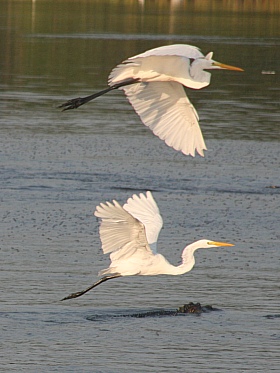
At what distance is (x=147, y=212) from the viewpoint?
12297 mm

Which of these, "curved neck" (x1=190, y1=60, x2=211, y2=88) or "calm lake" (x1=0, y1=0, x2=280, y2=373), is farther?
"calm lake" (x1=0, y1=0, x2=280, y2=373)

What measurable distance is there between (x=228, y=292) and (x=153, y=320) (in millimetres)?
1542

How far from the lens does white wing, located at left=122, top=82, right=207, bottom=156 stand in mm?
12375

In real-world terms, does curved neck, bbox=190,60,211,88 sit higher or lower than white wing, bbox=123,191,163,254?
higher

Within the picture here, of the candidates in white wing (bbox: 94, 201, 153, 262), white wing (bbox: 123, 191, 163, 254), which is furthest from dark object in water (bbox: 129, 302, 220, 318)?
white wing (bbox: 94, 201, 153, 262)

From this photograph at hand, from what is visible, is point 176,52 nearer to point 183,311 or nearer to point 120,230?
point 120,230

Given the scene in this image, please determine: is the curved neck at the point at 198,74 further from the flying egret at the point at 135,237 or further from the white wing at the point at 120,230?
the white wing at the point at 120,230

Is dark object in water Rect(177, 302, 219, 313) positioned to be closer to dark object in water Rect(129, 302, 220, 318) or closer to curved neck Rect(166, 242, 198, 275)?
dark object in water Rect(129, 302, 220, 318)

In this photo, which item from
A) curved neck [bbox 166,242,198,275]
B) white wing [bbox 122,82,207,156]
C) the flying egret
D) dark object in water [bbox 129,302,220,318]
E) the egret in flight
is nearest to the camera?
the flying egret

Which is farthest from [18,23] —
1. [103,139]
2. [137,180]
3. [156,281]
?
[156,281]

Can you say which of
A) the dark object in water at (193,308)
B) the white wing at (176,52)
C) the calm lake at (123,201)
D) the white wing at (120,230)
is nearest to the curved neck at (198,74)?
the white wing at (176,52)

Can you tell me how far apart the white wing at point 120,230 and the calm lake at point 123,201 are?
1803 millimetres

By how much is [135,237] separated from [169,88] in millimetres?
1935

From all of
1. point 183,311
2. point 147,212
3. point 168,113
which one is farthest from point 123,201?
point 147,212
